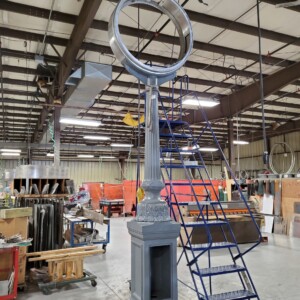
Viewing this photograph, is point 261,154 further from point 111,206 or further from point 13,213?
point 13,213

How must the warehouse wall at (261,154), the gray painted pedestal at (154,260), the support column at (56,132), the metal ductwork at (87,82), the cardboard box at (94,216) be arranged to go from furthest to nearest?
the warehouse wall at (261,154)
the support column at (56,132)
the cardboard box at (94,216)
the metal ductwork at (87,82)
the gray painted pedestal at (154,260)

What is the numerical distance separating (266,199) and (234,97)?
360cm

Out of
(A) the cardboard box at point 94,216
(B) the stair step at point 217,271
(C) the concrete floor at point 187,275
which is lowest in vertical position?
(C) the concrete floor at point 187,275

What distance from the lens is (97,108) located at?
40.3 feet

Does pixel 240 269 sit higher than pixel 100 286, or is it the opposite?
pixel 240 269

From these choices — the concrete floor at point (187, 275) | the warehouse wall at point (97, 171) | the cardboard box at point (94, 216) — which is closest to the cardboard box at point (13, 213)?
the concrete floor at point (187, 275)

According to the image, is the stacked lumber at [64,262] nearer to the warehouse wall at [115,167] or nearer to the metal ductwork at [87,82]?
the metal ductwork at [87,82]

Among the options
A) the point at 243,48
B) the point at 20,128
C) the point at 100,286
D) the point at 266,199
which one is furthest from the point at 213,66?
the point at 20,128

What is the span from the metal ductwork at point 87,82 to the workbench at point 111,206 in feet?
22.6

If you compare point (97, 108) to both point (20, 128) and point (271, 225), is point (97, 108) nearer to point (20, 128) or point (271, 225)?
point (20, 128)

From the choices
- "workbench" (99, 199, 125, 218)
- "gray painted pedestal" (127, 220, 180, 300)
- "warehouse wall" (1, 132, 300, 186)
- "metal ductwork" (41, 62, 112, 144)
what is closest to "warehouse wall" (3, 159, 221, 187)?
"warehouse wall" (1, 132, 300, 186)

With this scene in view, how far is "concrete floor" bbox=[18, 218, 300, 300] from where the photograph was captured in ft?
13.6

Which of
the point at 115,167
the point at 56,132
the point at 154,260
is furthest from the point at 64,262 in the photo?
the point at 115,167

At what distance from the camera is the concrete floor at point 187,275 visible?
4145mm
